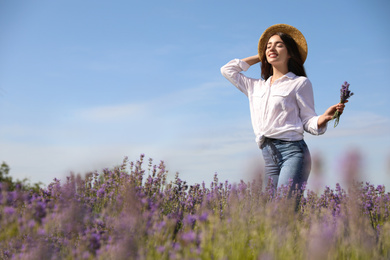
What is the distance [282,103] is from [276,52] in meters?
0.61

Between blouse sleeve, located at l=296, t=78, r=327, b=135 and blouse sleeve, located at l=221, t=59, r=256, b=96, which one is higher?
blouse sleeve, located at l=221, t=59, r=256, b=96

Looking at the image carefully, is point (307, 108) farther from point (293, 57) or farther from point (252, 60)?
point (252, 60)

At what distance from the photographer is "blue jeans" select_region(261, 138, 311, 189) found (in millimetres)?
3508

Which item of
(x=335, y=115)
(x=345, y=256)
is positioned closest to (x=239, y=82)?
Answer: (x=335, y=115)

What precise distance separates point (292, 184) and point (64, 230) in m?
1.90

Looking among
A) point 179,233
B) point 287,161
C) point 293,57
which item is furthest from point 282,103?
point 179,233

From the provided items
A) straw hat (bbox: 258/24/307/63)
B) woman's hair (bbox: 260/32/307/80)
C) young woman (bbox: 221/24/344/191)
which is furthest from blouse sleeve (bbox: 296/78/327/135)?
straw hat (bbox: 258/24/307/63)

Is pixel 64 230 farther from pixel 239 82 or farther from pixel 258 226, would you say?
pixel 239 82

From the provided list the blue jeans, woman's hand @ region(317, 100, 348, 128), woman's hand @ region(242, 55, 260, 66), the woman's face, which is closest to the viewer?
woman's hand @ region(317, 100, 348, 128)

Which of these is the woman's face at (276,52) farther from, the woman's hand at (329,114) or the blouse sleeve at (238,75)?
the woman's hand at (329,114)

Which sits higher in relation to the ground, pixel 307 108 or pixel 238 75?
pixel 238 75

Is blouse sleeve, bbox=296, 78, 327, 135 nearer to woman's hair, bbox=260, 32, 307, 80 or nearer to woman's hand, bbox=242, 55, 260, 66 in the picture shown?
woman's hair, bbox=260, 32, 307, 80

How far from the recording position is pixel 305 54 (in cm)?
414

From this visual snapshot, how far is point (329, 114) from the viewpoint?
3.47 meters
